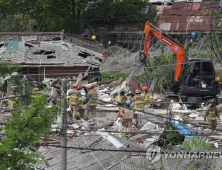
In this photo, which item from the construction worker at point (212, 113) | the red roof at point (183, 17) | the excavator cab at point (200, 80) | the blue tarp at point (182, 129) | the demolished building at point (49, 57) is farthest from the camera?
the red roof at point (183, 17)

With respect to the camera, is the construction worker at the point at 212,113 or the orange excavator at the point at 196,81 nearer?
the construction worker at the point at 212,113

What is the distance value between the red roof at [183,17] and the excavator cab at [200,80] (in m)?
14.0

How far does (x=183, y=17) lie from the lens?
1398 inches

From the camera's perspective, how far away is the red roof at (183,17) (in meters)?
34.5

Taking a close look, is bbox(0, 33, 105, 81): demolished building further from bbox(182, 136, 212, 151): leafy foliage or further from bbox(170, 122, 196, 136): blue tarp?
bbox(182, 136, 212, 151): leafy foliage

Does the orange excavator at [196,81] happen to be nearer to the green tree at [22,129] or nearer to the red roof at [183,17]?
the green tree at [22,129]

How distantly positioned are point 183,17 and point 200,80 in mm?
16162

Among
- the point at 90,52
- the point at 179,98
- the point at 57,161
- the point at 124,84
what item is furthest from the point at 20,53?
the point at 57,161

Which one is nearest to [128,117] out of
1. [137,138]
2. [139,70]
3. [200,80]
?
[137,138]

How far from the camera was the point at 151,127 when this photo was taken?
55.2 ft

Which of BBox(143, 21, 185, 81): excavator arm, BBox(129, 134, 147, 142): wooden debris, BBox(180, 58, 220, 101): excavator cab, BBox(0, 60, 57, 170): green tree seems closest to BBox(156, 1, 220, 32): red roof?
BBox(143, 21, 185, 81): excavator arm

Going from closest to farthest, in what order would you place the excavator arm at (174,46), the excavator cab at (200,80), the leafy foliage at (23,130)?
the leafy foliage at (23,130) < the excavator cab at (200,80) < the excavator arm at (174,46)

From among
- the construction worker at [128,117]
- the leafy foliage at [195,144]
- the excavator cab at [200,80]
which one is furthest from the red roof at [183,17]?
the leafy foliage at [195,144]

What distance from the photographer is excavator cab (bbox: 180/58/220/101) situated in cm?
2022
